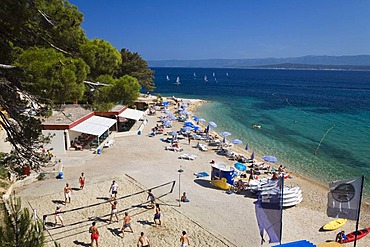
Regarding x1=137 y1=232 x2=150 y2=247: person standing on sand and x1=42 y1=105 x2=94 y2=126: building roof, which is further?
x1=42 y1=105 x2=94 y2=126: building roof

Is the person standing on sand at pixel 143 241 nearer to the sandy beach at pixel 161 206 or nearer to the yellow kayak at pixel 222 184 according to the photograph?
the sandy beach at pixel 161 206

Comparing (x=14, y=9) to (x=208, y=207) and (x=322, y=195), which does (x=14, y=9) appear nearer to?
(x=208, y=207)

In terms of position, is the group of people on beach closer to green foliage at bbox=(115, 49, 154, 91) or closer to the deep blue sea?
the deep blue sea

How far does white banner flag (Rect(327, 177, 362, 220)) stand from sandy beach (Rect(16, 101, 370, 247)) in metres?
3.62

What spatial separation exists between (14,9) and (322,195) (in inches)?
654

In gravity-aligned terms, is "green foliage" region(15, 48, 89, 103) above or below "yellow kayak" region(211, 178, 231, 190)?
above

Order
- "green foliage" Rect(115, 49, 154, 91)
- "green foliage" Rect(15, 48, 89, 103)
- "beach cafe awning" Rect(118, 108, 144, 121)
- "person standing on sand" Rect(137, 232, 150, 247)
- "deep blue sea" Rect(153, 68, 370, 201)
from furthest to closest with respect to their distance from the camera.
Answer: "green foliage" Rect(115, 49, 154, 91), "beach cafe awning" Rect(118, 108, 144, 121), "deep blue sea" Rect(153, 68, 370, 201), "person standing on sand" Rect(137, 232, 150, 247), "green foliage" Rect(15, 48, 89, 103)

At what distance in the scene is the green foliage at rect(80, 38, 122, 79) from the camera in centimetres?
1308

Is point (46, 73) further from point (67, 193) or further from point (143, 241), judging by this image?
point (67, 193)

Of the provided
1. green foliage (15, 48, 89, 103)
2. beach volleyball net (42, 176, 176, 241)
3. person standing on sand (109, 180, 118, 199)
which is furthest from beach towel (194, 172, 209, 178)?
green foliage (15, 48, 89, 103)

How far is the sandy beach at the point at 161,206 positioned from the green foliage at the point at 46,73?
16.7 ft

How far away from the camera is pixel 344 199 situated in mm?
8586

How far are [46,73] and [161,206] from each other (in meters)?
8.43

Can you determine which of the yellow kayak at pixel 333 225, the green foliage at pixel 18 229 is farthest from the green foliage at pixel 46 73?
the yellow kayak at pixel 333 225
